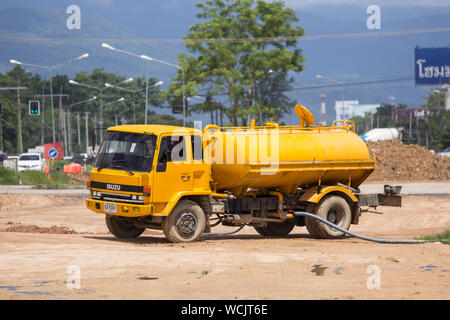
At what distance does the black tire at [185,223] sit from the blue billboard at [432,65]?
86157 mm

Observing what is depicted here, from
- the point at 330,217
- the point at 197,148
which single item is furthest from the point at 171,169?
the point at 330,217

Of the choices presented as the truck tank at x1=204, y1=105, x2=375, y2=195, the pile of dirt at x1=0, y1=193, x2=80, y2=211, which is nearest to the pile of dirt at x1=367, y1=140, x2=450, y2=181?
the pile of dirt at x1=0, y1=193, x2=80, y2=211

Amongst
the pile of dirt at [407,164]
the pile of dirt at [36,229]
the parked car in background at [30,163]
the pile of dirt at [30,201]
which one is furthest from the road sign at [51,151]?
the pile of dirt at [36,229]

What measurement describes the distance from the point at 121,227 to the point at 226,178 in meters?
2.64

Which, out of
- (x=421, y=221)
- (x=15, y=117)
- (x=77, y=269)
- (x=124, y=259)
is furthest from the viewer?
(x=15, y=117)

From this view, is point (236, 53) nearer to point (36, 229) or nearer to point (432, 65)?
point (432, 65)

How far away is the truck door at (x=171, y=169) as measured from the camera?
53.2 ft

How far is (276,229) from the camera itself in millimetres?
20125

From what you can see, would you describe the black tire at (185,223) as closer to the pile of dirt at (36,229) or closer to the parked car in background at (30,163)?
the pile of dirt at (36,229)

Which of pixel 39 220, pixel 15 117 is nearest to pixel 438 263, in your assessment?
pixel 39 220

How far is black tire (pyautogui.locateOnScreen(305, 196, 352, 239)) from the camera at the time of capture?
61.3ft

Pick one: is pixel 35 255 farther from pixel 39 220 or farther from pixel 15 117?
pixel 15 117

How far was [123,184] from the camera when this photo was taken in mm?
16266

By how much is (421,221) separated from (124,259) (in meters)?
14.0
